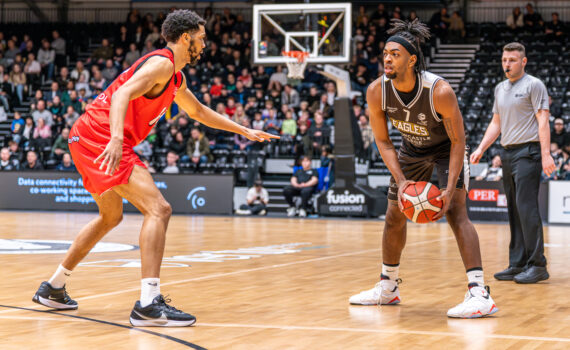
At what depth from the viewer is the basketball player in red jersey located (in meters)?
4.48

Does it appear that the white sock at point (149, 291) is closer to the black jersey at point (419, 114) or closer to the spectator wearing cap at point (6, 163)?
the black jersey at point (419, 114)

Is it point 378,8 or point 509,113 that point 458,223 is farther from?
point 378,8

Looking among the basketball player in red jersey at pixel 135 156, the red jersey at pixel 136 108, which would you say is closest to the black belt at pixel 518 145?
the basketball player in red jersey at pixel 135 156

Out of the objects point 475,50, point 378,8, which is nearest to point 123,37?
point 378,8

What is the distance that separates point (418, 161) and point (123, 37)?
72.7 ft

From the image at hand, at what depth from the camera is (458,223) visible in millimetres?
5203

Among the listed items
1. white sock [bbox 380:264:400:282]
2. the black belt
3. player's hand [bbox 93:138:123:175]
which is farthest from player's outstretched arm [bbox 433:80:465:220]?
the black belt

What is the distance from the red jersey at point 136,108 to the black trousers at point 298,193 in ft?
44.0

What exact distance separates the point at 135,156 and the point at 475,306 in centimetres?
225

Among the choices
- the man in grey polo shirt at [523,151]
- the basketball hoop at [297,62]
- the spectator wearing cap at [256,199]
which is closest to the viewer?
the man in grey polo shirt at [523,151]

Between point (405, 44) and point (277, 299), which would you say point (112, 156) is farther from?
point (405, 44)

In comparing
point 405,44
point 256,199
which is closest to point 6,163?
point 256,199

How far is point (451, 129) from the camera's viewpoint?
5035mm

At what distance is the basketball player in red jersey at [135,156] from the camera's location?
4.48m
